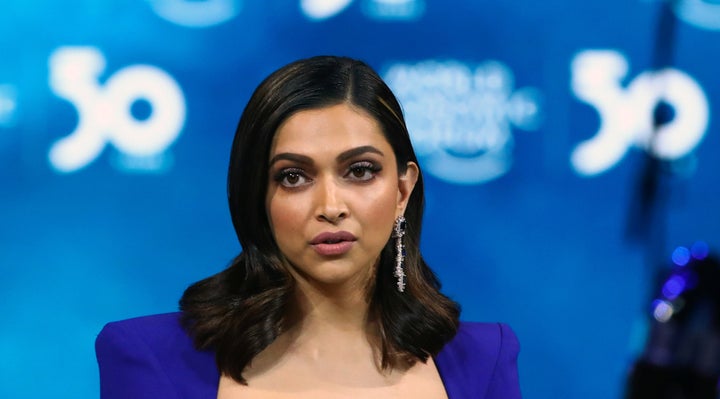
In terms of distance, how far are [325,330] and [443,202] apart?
1.35m

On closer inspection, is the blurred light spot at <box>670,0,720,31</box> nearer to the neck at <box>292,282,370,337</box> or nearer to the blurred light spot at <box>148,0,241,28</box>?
the blurred light spot at <box>148,0,241,28</box>

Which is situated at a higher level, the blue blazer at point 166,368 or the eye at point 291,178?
the eye at point 291,178

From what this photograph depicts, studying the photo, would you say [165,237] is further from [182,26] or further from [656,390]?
[656,390]

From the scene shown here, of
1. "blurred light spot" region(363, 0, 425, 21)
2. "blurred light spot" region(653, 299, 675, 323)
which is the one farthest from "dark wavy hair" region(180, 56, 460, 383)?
"blurred light spot" region(653, 299, 675, 323)

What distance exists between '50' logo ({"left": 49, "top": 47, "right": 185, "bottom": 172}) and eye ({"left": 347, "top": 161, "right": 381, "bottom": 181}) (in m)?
1.37

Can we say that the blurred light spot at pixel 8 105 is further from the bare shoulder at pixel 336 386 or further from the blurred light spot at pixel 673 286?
the blurred light spot at pixel 673 286

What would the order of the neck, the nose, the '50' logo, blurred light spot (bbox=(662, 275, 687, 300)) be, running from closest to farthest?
the nose, the neck, the '50' logo, blurred light spot (bbox=(662, 275, 687, 300))

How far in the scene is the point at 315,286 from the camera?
1965 mm

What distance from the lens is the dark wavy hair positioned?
187 centimetres

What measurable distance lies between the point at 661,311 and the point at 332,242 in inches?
73.8

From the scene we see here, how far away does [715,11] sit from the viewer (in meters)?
3.41

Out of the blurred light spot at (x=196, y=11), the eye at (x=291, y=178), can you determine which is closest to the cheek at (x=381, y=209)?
the eye at (x=291, y=178)

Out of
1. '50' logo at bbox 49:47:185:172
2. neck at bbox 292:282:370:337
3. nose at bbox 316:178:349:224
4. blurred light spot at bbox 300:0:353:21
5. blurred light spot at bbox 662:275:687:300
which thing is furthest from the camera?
blurred light spot at bbox 662:275:687:300

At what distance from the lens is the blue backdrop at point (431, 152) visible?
10.2ft
